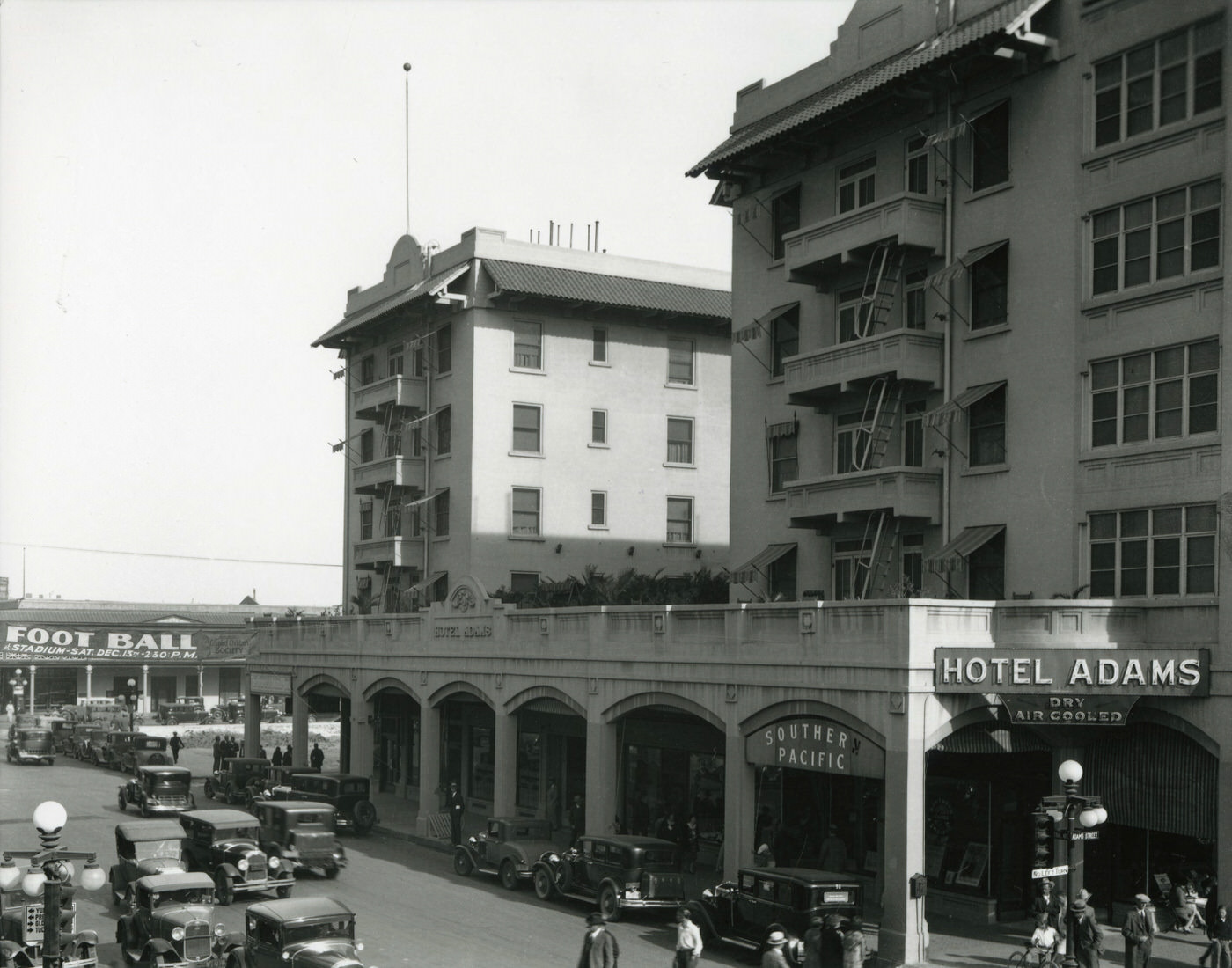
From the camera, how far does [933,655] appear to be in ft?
87.9

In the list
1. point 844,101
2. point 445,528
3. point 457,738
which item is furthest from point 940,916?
point 445,528

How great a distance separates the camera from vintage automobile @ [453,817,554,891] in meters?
33.1

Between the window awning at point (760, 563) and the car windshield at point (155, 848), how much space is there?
16684 millimetres

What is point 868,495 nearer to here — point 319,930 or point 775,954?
point 775,954

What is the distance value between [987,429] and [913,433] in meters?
2.45

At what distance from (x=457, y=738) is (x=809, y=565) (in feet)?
63.7

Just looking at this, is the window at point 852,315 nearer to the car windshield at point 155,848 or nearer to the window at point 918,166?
the window at point 918,166

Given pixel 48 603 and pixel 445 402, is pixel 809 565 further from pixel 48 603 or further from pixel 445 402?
pixel 48 603

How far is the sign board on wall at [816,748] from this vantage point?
27562 millimetres

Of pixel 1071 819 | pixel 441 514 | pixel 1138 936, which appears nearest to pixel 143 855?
pixel 1071 819

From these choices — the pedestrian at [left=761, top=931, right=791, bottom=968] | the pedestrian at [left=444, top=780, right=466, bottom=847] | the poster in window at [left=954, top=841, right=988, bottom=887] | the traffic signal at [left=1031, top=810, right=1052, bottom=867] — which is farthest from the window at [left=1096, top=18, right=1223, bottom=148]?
the pedestrian at [left=444, top=780, right=466, bottom=847]

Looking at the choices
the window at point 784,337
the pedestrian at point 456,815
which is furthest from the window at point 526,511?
the window at point 784,337

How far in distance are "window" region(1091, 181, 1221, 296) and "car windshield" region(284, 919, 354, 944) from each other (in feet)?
65.9

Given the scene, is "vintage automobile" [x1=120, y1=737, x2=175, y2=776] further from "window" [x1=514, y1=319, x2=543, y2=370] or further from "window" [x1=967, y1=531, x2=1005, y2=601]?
"window" [x1=967, y1=531, x2=1005, y2=601]
